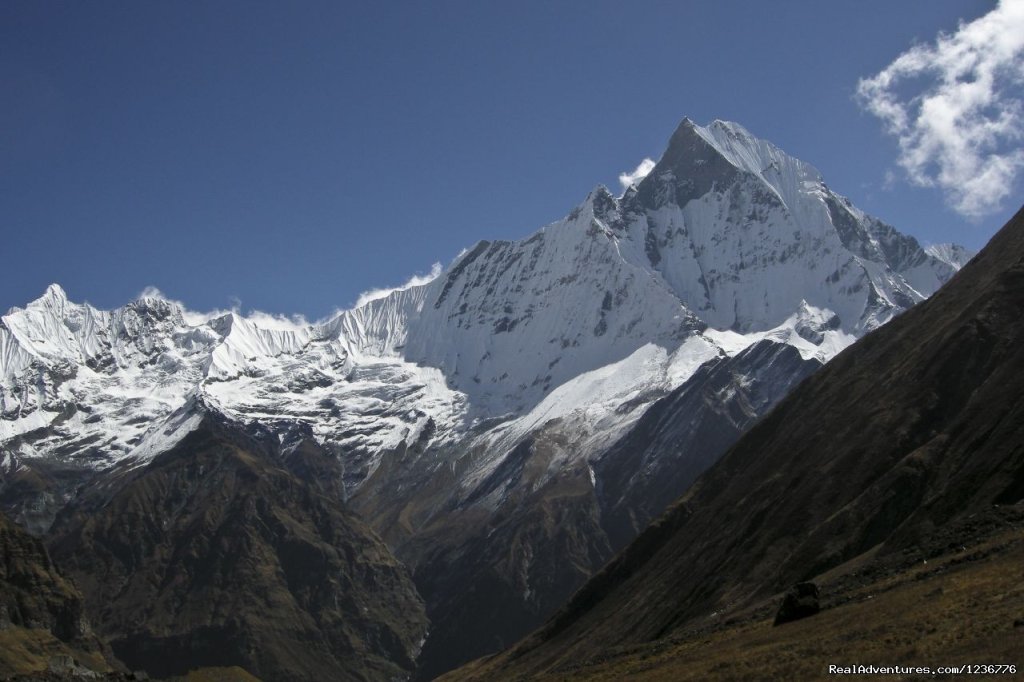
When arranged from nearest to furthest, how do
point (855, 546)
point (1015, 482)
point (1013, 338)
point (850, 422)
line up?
point (1015, 482), point (855, 546), point (1013, 338), point (850, 422)

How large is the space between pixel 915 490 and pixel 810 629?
78798mm

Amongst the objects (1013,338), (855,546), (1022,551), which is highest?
(1013,338)

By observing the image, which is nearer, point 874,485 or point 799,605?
point 799,605

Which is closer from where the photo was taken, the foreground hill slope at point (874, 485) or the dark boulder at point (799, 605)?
the dark boulder at point (799, 605)

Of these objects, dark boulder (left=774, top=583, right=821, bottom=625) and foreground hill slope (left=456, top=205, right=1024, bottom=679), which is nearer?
dark boulder (left=774, top=583, right=821, bottom=625)

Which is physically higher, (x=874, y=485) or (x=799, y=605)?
(x=874, y=485)

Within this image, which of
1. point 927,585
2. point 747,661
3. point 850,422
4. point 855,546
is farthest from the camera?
point 850,422

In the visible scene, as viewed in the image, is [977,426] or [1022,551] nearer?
[1022,551]

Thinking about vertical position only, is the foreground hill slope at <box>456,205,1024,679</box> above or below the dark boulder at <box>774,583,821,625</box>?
above

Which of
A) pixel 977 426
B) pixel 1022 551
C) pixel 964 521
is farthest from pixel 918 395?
pixel 1022 551

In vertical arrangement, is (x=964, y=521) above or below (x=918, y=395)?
below

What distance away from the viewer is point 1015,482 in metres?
117

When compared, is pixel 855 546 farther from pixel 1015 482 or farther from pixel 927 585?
pixel 927 585

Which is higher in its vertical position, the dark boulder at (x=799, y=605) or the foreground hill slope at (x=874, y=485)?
the foreground hill slope at (x=874, y=485)
